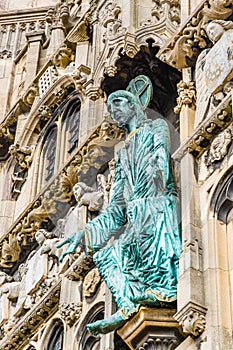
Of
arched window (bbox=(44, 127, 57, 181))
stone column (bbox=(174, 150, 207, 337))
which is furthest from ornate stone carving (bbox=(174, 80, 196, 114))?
arched window (bbox=(44, 127, 57, 181))

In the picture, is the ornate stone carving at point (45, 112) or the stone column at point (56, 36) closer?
the ornate stone carving at point (45, 112)

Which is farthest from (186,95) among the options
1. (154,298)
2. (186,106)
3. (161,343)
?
(161,343)

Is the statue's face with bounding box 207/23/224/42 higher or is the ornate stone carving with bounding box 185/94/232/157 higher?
the statue's face with bounding box 207/23/224/42

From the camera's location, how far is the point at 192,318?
13.4 metres

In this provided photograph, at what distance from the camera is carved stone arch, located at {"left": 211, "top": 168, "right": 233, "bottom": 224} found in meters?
14.4

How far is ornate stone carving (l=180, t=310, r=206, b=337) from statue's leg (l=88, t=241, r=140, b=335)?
88 cm

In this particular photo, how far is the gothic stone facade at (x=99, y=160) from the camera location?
14.0 m

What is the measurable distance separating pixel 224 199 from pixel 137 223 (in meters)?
1.21

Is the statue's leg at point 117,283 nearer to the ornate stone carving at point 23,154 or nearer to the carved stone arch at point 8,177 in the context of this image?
the ornate stone carving at point 23,154

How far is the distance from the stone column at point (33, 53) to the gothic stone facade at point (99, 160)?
27mm

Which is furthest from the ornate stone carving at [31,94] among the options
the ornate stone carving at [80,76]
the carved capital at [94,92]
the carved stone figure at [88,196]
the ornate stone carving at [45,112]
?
the carved stone figure at [88,196]

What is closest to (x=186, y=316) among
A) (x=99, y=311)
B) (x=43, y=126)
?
(x=99, y=311)

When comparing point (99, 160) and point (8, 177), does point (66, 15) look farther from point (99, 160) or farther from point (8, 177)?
point (99, 160)

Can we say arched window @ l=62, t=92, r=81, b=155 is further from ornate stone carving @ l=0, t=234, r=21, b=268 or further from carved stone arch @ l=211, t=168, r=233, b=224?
carved stone arch @ l=211, t=168, r=233, b=224
